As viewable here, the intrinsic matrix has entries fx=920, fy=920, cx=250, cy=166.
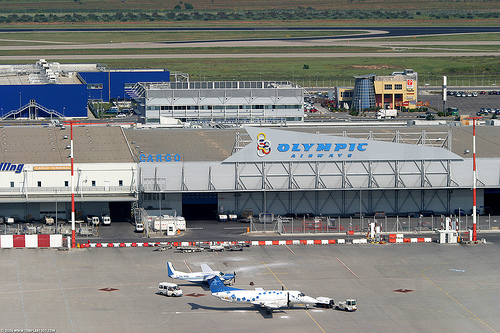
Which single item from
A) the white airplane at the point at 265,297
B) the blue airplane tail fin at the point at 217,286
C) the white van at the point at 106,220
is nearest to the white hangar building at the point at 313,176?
the white van at the point at 106,220

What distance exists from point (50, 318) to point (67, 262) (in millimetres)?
20344

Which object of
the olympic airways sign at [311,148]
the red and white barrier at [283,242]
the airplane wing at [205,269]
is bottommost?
the airplane wing at [205,269]

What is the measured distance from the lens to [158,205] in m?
123

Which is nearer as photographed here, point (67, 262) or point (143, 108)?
point (67, 262)

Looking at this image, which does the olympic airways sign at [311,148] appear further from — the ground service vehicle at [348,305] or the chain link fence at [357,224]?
the ground service vehicle at [348,305]

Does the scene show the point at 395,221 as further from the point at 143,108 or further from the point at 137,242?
the point at 143,108

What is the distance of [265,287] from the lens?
89.8m

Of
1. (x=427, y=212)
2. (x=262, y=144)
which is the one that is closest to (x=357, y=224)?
(x=427, y=212)

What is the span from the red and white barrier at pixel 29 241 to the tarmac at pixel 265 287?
143 centimetres

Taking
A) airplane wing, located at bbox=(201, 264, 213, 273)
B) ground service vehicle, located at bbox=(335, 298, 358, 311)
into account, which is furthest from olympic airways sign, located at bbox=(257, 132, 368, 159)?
ground service vehicle, located at bbox=(335, 298, 358, 311)

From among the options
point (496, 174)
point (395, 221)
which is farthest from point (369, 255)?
point (496, 174)

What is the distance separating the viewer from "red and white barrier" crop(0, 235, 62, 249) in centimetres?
10612

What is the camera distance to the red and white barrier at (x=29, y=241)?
106125mm

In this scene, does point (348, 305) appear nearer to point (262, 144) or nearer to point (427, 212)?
point (262, 144)
